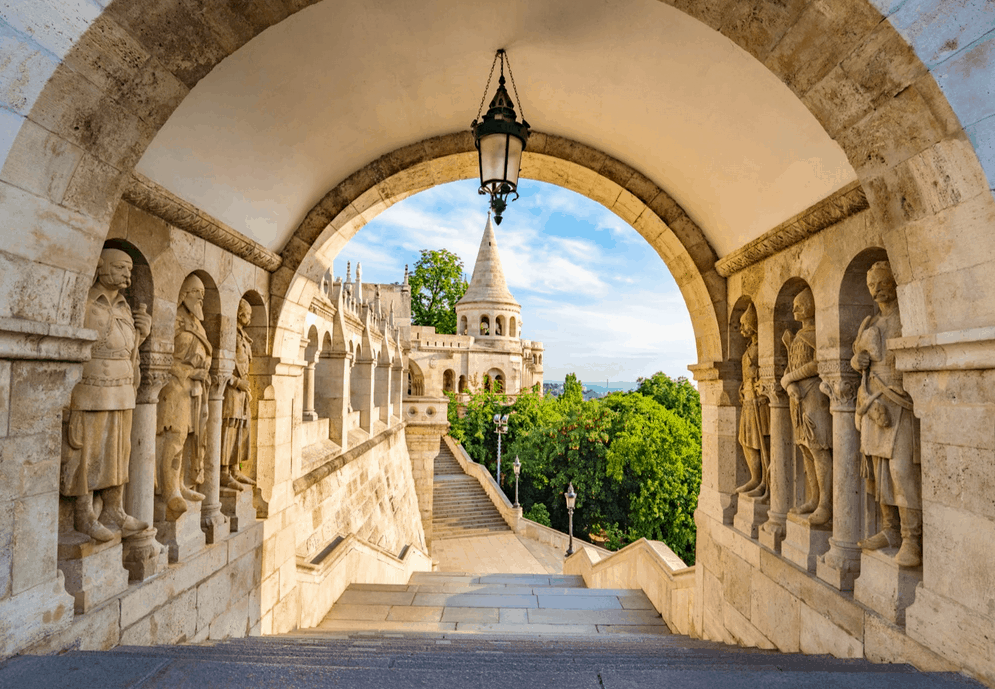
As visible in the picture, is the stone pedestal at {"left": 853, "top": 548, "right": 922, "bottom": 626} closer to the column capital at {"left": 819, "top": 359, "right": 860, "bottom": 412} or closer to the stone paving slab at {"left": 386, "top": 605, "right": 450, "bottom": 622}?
the column capital at {"left": 819, "top": 359, "right": 860, "bottom": 412}

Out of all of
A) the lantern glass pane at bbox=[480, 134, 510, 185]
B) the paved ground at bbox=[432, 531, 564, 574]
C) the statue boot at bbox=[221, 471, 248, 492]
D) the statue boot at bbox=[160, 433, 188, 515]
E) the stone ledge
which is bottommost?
the paved ground at bbox=[432, 531, 564, 574]

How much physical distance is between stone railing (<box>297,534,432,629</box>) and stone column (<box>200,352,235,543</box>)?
1822 mm

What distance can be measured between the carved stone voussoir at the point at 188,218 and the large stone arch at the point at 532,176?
537 millimetres

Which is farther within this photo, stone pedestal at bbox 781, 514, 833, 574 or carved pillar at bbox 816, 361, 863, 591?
stone pedestal at bbox 781, 514, 833, 574

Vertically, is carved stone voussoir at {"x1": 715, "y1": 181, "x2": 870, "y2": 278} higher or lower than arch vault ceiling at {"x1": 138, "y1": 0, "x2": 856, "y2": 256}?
lower

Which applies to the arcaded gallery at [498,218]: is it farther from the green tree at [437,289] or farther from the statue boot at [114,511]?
the green tree at [437,289]

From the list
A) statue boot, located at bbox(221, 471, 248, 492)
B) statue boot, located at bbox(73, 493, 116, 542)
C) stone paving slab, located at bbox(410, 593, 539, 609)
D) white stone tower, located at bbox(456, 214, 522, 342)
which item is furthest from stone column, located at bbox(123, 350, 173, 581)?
white stone tower, located at bbox(456, 214, 522, 342)

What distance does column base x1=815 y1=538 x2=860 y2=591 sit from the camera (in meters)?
3.43

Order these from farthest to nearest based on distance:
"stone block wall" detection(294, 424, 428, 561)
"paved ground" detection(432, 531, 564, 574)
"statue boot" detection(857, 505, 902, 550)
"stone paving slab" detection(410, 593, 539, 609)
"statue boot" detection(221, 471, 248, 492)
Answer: "paved ground" detection(432, 531, 564, 574) < "stone block wall" detection(294, 424, 428, 561) < "stone paving slab" detection(410, 593, 539, 609) < "statue boot" detection(221, 471, 248, 492) < "statue boot" detection(857, 505, 902, 550)

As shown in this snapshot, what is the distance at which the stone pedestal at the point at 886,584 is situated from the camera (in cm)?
292

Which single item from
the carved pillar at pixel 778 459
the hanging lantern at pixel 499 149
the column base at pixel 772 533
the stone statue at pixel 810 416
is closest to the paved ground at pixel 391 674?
the stone statue at pixel 810 416

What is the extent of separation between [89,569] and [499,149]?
320 centimetres

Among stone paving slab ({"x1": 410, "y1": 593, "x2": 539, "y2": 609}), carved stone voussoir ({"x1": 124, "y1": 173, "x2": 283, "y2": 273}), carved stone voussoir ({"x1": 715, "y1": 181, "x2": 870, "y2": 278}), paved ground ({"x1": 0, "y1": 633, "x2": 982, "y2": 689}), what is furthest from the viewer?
stone paving slab ({"x1": 410, "y1": 593, "x2": 539, "y2": 609})

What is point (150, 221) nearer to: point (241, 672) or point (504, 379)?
point (241, 672)
